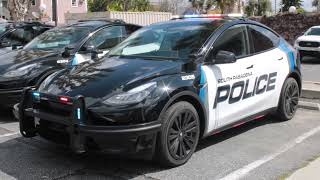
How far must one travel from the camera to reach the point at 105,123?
15.1 feet

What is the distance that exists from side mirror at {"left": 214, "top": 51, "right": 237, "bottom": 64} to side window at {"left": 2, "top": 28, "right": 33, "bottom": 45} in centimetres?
644

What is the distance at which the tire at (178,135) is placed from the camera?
15.9ft

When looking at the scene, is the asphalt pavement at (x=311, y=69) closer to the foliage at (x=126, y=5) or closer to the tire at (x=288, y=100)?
the tire at (x=288, y=100)

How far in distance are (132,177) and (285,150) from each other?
2.01 m

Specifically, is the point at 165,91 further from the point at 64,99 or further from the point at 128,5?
the point at 128,5

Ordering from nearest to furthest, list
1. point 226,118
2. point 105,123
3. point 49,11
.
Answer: point 105,123
point 226,118
point 49,11

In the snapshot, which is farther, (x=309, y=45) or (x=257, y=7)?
(x=257, y=7)

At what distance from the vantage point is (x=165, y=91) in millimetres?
4883

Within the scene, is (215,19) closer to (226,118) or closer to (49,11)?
(226,118)

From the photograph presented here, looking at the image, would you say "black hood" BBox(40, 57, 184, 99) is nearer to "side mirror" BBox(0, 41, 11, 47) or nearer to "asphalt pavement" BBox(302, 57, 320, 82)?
"side mirror" BBox(0, 41, 11, 47)

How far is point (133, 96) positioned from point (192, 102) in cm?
84

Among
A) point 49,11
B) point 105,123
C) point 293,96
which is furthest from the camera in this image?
point 49,11

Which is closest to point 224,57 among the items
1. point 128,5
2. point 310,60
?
point 310,60

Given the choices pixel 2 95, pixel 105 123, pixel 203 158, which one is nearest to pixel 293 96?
pixel 203 158
